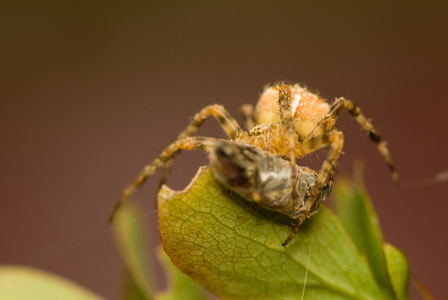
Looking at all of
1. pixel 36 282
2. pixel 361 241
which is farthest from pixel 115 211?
pixel 361 241

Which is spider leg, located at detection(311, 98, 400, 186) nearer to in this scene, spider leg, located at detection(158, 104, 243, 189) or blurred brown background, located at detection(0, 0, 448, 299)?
spider leg, located at detection(158, 104, 243, 189)

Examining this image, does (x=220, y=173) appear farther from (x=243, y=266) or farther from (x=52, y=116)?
(x=52, y=116)

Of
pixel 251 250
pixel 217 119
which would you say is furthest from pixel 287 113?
pixel 251 250

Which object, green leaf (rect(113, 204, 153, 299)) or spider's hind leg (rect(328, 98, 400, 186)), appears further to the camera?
spider's hind leg (rect(328, 98, 400, 186))

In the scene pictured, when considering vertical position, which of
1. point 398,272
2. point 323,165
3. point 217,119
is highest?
point 217,119

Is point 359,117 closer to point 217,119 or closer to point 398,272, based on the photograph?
point 217,119

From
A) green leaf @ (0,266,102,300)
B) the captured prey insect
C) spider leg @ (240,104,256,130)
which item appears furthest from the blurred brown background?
the captured prey insect

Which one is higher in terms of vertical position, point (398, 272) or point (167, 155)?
point (167, 155)
